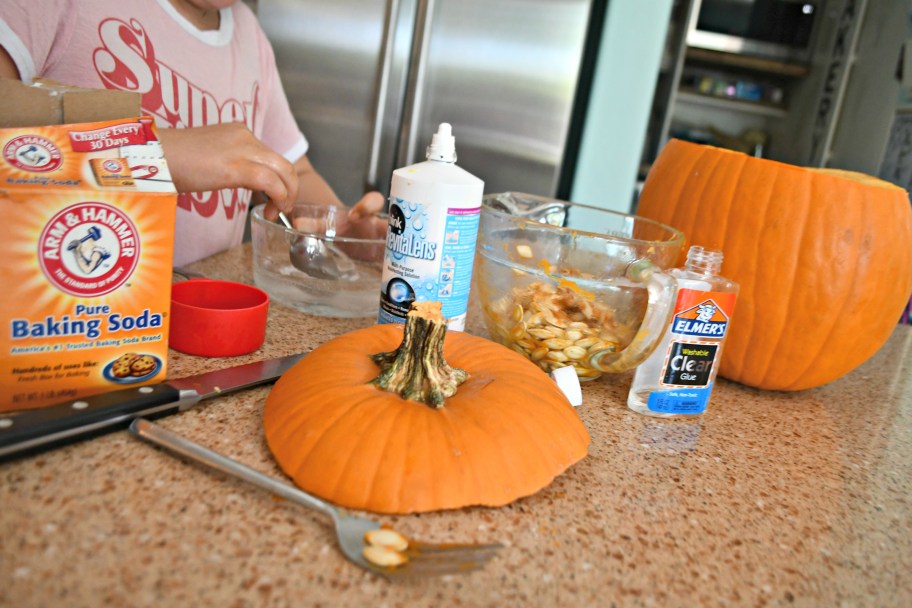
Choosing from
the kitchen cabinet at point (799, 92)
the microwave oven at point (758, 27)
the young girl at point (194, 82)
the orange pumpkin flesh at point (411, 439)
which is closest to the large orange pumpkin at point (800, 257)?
the orange pumpkin flesh at point (411, 439)

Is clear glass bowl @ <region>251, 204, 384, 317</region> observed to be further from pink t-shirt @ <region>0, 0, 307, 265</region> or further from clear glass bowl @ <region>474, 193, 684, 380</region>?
pink t-shirt @ <region>0, 0, 307, 265</region>

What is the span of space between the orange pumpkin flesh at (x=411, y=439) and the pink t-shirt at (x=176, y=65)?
755 millimetres

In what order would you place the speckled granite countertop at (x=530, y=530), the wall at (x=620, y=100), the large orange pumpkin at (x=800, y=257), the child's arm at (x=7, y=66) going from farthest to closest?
the wall at (x=620, y=100)
the child's arm at (x=7, y=66)
the large orange pumpkin at (x=800, y=257)
the speckled granite countertop at (x=530, y=530)

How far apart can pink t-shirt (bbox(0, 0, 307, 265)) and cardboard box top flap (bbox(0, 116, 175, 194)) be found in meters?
0.53

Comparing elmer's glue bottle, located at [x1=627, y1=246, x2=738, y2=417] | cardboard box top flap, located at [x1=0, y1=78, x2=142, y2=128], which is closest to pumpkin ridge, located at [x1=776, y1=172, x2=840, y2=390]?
elmer's glue bottle, located at [x1=627, y1=246, x2=738, y2=417]

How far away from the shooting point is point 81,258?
0.51m

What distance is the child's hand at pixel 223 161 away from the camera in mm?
814

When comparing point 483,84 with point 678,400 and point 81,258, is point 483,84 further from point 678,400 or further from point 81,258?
point 81,258

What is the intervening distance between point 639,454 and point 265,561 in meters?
0.38

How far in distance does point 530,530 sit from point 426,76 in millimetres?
2099

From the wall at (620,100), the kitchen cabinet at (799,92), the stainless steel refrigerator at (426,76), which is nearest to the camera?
the stainless steel refrigerator at (426,76)

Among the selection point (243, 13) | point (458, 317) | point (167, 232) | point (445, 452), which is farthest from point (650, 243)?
point (243, 13)

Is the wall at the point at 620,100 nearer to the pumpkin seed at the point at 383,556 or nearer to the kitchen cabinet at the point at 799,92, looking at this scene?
the kitchen cabinet at the point at 799,92

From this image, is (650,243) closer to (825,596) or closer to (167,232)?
(825,596)
